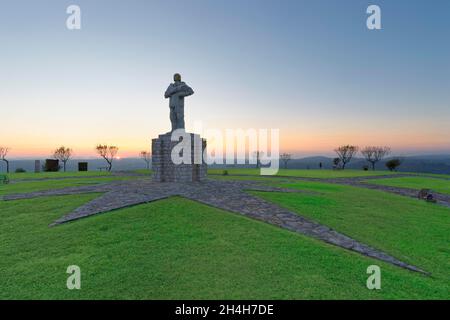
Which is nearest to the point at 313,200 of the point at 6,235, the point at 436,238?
the point at 436,238

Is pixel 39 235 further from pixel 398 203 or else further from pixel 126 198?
pixel 398 203

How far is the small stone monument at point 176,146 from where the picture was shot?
17197 mm

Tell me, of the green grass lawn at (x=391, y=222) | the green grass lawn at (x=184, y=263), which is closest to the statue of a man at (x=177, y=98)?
the green grass lawn at (x=391, y=222)

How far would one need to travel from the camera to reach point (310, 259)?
17.7 ft

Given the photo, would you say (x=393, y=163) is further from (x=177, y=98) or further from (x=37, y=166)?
(x=37, y=166)

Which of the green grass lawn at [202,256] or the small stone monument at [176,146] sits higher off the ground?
the small stone monument at [176,146]

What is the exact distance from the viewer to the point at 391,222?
8859mm

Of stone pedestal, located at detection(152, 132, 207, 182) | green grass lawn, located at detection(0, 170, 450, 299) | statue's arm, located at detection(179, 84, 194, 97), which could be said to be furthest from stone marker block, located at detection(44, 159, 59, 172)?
green grass lawn, located at detection(0, 170, 450, 299)

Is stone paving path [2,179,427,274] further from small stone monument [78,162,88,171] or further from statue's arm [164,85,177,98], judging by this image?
small stone monument [78,162,88,171]

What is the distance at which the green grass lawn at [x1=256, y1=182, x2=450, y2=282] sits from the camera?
6.34 metres

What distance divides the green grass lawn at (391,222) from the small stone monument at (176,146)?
689 centimetres

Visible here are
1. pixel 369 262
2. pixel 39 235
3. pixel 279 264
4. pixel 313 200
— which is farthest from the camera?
pixel 313 200

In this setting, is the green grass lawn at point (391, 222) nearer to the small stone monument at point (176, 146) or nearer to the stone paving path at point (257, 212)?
the stone paving path at point (257, 212)

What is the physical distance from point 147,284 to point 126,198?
6770 mm
